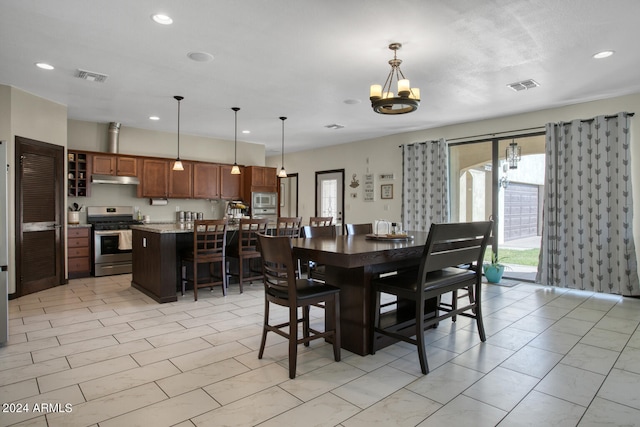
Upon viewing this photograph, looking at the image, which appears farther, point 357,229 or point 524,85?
point 524,85

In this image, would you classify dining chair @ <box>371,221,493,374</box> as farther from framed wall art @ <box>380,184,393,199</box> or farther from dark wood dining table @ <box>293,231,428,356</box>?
framed wall art @ <box>380,184,393,199</box>

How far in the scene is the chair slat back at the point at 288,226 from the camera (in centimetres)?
506

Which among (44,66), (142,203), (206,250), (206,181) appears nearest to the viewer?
(44,66)

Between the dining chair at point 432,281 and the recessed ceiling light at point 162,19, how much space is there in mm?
2518

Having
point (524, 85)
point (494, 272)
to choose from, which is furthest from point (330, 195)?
point (524, 85)

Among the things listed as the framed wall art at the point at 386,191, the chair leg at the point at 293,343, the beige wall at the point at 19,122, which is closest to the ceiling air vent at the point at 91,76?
the beige wall at the point at 19,122

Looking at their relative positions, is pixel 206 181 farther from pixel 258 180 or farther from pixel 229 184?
pixel 258 180

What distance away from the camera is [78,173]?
591 cm

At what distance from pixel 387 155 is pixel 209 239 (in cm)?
416

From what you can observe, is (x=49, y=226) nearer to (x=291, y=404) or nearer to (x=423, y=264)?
(x=291, y=404)

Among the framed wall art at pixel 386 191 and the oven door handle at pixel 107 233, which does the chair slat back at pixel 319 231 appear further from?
the oven door handle at pixel 107 233

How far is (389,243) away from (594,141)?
12.5 feet

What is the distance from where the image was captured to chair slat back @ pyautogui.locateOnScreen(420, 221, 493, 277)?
2.41 metres

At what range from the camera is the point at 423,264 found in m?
2.43
